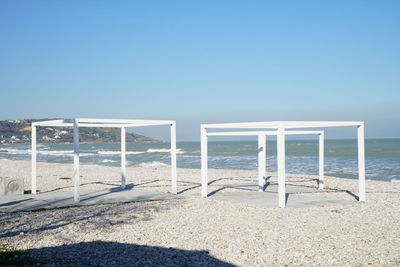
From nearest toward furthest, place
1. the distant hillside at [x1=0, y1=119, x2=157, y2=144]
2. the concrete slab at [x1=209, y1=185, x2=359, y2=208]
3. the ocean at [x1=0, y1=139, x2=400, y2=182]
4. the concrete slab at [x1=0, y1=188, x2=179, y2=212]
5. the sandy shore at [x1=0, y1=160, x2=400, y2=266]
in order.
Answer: the sandy shore at [x1=0, y1=160, x2=400, y2=266] < the concrete slab at [x1=0, y1=188, x2=179, y2=212] < the concrete slab at [x1=209, y1=185, x2=359, y2=208] < the ocean at [x1=0, y1=139, x2=400, y2=182] < the distant hillside at [x1=0, y1=119, x2=157, y2=144]

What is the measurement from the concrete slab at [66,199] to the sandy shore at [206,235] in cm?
70

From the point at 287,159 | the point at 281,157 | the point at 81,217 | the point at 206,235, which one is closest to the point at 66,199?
the point at 81,217

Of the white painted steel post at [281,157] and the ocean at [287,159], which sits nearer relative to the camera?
the white painted steel post at [281,157]

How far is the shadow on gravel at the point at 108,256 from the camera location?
5363 millimetres

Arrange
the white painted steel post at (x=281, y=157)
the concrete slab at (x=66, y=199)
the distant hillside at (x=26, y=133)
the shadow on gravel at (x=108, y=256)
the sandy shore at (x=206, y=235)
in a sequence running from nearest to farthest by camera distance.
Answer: the shadow on gravel at (x=108, y=256) → the sandy shore at (x=206, y=235) → the white painted steel post at (x=281, y=157) → the concrete slab at (x=66, y=199) → the distant hillside at (x=26, y=133)

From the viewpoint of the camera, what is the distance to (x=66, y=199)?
10.9 meters

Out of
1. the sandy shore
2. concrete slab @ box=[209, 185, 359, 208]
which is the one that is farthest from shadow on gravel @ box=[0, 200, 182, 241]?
concrete slab @ box=[209, 185, 359, 208]

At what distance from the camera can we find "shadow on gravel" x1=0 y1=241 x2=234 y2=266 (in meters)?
5.36

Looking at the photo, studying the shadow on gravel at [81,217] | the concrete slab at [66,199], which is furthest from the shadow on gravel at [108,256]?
the concrete slab at [66,199]

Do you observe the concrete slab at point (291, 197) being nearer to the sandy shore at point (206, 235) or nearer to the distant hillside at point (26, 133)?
the sandy shore at point (206, 235)

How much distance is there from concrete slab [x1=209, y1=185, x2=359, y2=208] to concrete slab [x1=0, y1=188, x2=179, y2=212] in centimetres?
176

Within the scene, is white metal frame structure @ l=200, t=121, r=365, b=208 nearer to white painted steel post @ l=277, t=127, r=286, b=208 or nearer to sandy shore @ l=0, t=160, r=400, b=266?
white painted steel post @ l=277, t=127, r=286, b=208

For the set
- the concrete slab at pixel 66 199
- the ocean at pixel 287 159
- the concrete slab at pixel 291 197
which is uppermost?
the concrete slab at pixel 66 199

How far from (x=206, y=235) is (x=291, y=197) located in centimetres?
506
